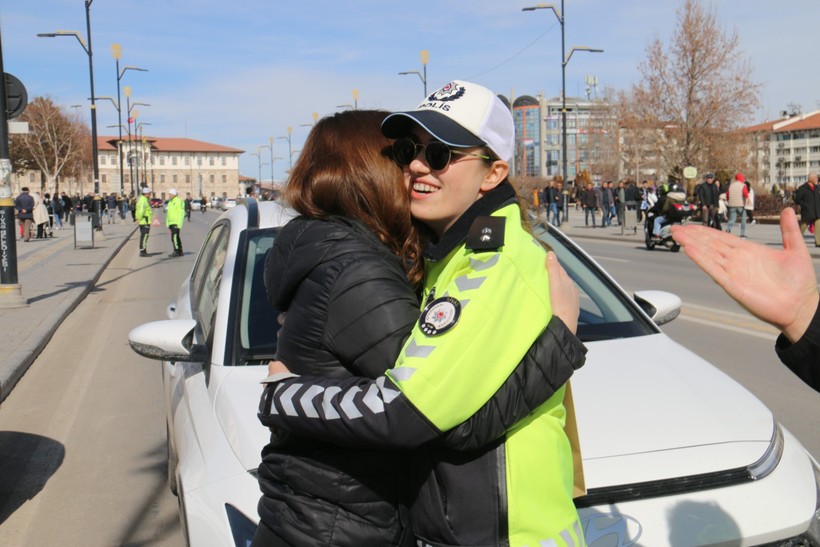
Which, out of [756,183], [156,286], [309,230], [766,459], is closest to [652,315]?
[766,459]

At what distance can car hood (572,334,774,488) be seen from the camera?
2537 millimetres

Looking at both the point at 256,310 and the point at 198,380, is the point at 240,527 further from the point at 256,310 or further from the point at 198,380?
the point at 256,310

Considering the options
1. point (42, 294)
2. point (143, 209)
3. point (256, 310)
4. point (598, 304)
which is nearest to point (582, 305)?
point (598, 304)

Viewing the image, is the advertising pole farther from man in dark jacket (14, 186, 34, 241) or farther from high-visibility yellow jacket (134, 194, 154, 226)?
man in dark jacket (14, 186, 34, 241)

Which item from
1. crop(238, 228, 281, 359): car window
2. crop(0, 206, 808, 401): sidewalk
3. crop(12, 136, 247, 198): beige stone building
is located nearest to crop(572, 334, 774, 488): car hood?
crop(238, 228, 281, 359): car window

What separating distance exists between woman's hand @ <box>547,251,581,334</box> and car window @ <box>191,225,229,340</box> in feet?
7.15

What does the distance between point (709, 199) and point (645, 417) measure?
22416 mm

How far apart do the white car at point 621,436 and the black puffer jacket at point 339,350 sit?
1.79ft

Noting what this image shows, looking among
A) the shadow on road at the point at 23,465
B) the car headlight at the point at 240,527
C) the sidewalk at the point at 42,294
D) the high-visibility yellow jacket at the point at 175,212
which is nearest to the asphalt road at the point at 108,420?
the shadow on road at the point at 23,465

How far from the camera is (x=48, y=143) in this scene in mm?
82188

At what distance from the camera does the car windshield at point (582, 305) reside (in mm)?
3459

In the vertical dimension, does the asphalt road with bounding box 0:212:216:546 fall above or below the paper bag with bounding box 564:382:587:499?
below

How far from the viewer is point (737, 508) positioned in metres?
2.44

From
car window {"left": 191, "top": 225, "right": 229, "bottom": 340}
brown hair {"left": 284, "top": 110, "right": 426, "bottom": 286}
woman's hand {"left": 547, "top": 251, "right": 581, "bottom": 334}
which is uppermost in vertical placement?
brown hair {"left": 284, "top": 110, "right": 426, "bottom": 286}
